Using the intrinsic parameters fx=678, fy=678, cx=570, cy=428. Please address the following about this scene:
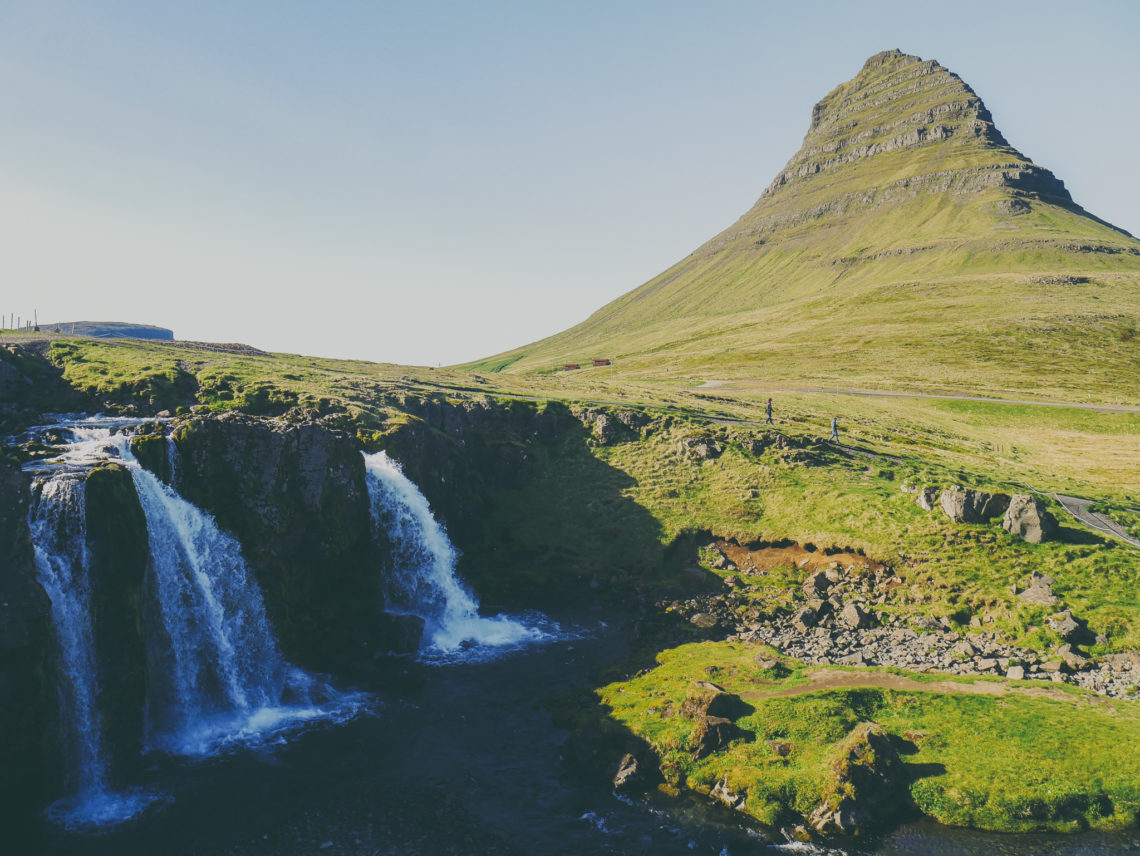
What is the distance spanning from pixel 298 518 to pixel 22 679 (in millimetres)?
18629

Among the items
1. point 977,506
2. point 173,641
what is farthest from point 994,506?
point 173,641

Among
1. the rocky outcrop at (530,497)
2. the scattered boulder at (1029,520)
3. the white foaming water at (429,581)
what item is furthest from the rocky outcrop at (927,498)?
the white foaming water at (429,581)

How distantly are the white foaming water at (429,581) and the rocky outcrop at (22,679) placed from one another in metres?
21.9

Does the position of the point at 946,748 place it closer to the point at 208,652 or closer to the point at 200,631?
the point at 208,652

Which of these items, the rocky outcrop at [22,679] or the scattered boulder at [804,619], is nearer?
the rocky outcrop at [22,679]

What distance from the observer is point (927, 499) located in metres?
54.2

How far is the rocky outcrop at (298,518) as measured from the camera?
143ft

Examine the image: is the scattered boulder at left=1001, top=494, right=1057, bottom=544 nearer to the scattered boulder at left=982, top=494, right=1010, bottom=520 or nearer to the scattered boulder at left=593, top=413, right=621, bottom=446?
the scattered boulder at left=982, top=494, right=1010, bottom=520

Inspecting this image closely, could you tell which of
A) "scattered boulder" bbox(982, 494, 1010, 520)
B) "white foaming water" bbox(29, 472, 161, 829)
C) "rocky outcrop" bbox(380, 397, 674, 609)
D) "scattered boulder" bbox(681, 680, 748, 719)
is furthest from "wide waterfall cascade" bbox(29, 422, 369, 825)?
"scattered boulder" bbox(982, 494, 1010, 520)

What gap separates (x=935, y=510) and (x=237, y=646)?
50.4 m

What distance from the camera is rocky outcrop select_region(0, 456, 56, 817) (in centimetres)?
2917

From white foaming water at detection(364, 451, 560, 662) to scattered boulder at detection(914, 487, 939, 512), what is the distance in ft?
101

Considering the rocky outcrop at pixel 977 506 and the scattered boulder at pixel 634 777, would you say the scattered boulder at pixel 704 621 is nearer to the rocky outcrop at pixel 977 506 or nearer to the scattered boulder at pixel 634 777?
the scattered boulder at pixel 634 777

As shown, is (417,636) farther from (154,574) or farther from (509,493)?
(509,493)
